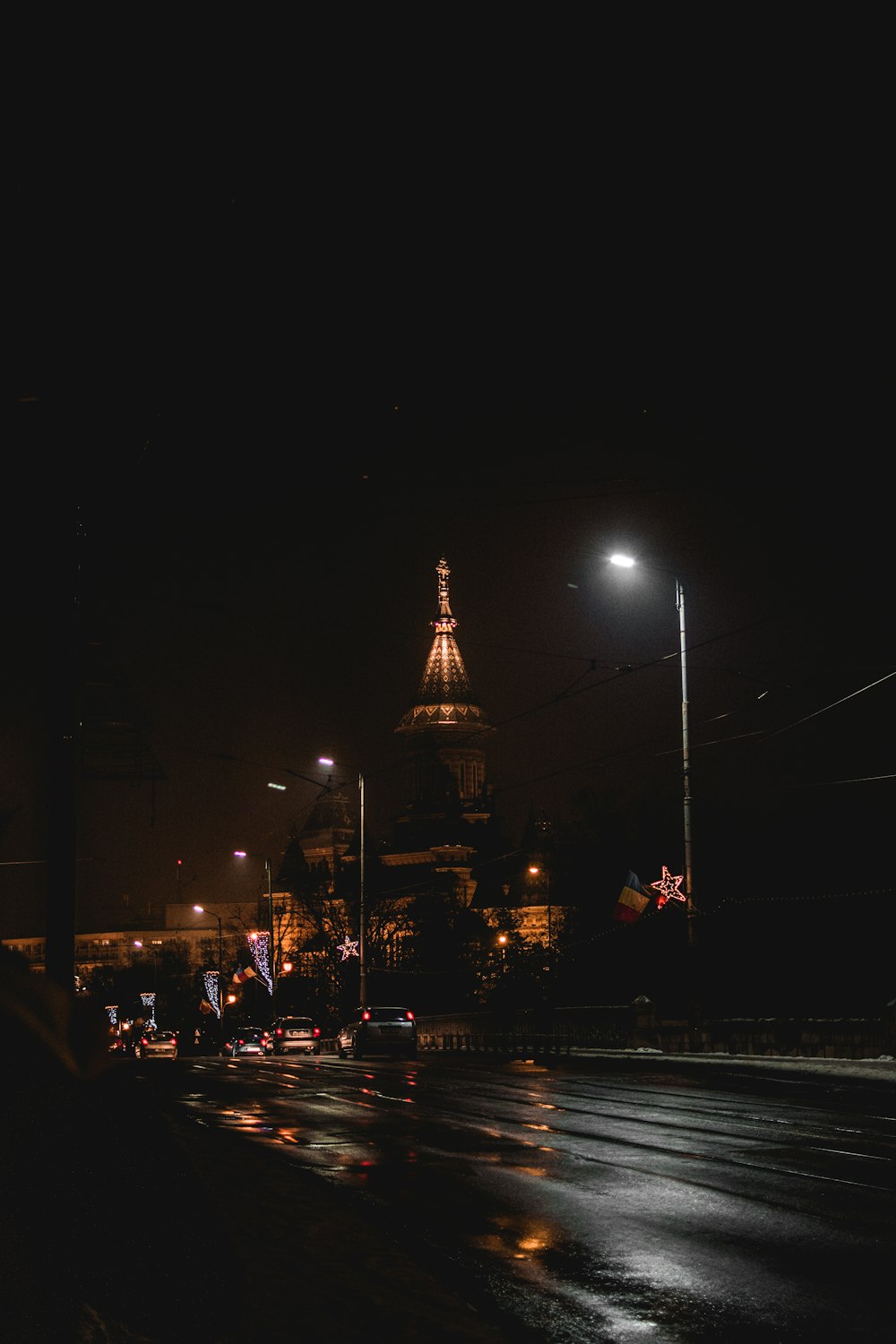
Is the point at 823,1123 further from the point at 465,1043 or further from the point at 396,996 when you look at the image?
the point at 396,996

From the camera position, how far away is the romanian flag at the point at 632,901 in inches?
1373

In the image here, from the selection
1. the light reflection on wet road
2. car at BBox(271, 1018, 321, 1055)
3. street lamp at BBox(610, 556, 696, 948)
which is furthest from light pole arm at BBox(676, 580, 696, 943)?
car at BBox(271, 1018, 321, 1055)

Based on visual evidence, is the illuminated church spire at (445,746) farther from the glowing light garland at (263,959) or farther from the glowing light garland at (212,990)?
the glowing light garland at (263,959)

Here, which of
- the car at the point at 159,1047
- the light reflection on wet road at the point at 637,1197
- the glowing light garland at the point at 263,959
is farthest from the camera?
the glowing light garland at the point at 263,959

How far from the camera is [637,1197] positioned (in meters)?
10.2

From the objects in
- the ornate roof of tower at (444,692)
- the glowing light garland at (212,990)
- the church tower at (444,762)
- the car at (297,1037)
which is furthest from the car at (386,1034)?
the ornate roof of tower at (444,692)

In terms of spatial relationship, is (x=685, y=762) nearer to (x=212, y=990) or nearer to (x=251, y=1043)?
(x=251, y=1043)

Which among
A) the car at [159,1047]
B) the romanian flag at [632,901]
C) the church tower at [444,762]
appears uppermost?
the church tower at [444,762]

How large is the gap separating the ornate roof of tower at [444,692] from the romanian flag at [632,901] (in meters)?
139

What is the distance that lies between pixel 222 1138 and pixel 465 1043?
1563 inches

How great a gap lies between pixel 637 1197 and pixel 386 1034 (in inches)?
1259

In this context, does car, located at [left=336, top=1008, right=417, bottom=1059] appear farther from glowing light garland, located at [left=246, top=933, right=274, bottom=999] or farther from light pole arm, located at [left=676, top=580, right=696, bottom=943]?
glowing light garland, located at [left=246, top=933, right=274, bottom=999]

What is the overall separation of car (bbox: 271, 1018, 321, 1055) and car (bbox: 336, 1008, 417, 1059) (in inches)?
498

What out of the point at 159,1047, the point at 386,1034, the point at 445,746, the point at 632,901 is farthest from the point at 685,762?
the point at 445,746
